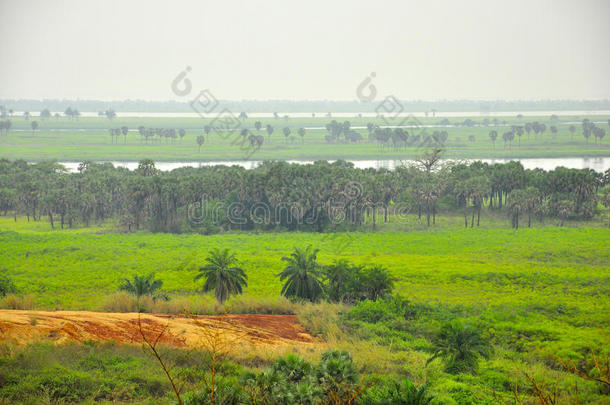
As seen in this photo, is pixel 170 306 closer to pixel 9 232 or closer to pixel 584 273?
pixel 584 273

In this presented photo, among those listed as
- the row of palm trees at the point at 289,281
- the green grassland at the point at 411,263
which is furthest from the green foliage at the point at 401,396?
the row of palm trees at the point at 289,281

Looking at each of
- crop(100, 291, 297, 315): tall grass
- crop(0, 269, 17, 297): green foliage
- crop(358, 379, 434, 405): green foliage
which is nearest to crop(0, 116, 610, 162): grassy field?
crop(0, 269, 17, 297): green foliage

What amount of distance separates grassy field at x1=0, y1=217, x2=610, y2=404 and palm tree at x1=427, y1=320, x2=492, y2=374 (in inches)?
23.8

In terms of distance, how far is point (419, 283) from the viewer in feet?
155

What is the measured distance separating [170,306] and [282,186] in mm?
49840

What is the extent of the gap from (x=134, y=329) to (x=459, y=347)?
47.9 ft

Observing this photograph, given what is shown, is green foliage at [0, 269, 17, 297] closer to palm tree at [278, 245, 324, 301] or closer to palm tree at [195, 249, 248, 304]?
palm tree at [195, 249, 248, 304]

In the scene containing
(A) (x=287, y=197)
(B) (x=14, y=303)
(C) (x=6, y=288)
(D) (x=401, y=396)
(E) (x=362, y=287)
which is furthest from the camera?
(A) (x=287, y=197)

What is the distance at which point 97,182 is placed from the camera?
3408 inches

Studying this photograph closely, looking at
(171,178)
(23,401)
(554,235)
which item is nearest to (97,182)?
(171,178)

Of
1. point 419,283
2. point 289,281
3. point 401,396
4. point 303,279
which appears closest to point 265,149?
point 419,283

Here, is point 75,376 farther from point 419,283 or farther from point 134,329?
point 419,283

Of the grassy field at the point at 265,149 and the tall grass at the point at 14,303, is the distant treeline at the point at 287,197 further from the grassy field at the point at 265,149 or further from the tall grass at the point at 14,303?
the grassy field at the point at 265,149

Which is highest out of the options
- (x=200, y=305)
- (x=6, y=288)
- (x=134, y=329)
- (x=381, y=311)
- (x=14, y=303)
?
(x=134, y=329)
